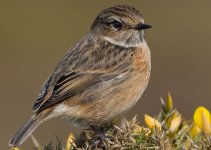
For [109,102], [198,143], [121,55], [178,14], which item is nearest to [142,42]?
[121,55]

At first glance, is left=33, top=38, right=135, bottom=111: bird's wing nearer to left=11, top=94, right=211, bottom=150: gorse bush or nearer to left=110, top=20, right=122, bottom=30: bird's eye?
left=110, top=20, right=122, bottom=30: bird's eye

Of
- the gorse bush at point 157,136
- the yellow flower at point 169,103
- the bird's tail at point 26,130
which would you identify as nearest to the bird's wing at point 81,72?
the bird's tail at point 26,130

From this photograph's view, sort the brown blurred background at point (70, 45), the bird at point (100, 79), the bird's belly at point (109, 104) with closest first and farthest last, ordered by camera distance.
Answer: the bird at point (100, 79) → the bird's belly at point (109, 104) → the brown blurred background at point (70, 45)

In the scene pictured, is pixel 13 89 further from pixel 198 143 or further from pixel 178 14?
pixel 198 143

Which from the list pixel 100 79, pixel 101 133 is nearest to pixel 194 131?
pixel 101 133

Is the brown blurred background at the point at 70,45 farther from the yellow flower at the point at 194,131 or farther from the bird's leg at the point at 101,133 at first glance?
the yellow flower at the point at 194,131
